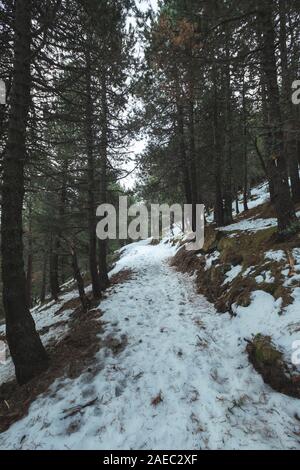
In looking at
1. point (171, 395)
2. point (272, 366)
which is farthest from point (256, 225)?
point (171, 395)

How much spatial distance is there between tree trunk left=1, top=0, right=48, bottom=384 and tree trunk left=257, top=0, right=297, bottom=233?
5.53m

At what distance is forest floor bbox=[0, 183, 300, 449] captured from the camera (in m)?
3.42

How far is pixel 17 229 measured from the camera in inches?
206

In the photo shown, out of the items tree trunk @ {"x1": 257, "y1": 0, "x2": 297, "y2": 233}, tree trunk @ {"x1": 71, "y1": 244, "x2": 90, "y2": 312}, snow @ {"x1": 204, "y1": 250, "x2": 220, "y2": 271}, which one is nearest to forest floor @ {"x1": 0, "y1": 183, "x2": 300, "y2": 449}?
tree trunk @ {"x1": 71, "y1": 244, "x2": 90, "y2": 312}

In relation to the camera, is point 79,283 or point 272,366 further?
point 79,283

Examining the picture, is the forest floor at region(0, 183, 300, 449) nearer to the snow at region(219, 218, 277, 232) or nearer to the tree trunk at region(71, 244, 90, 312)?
the tree trunk at region(71, 244, 90, 312)

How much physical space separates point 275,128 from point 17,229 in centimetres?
649

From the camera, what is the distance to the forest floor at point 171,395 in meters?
3.42

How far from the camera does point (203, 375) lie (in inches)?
179

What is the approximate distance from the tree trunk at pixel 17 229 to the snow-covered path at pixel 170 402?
1072 mm

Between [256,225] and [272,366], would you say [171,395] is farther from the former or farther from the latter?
[256,225]

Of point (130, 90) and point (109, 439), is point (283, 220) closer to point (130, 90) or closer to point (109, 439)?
point (130, 90)
